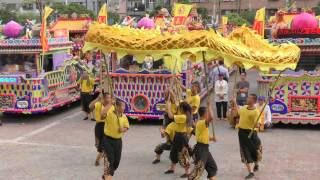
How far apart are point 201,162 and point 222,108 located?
652 cm

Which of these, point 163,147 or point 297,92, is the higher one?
point 297,92

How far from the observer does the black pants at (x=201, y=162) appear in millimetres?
7625

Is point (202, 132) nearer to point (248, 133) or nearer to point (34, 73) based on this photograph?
point (248, 133)

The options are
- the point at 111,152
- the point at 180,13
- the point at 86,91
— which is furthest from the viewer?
the point at 180,13

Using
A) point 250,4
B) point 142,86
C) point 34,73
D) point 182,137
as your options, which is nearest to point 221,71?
point 142,86

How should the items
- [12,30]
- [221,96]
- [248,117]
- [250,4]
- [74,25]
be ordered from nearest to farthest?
[248,117]
[221,96]
[12,30]
[74,25]
[250,4]

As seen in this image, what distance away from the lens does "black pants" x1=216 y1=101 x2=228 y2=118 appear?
13953 millimetres

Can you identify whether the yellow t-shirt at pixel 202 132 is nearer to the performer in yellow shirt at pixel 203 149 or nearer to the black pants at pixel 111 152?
the performer in yellow shirt at pixel 203 149


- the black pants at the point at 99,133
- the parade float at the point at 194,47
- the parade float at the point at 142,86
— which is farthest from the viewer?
the parade float at the point at 142,86

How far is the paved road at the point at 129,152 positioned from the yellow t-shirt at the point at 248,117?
0.96 metres

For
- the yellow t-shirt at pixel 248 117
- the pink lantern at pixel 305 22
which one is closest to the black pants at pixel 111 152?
the yellow t-shirt at pixel 248 117

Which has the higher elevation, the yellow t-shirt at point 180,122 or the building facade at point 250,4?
the building facade at point 250,4

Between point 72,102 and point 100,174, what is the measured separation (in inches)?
318

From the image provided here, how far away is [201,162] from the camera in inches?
300
